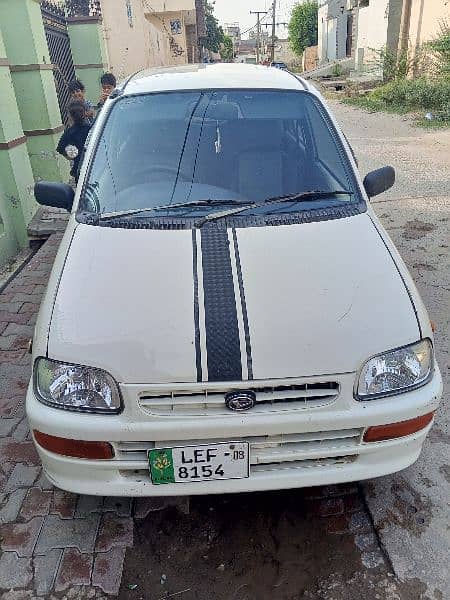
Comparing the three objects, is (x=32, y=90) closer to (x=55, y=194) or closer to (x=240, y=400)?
(x=55, y=194)

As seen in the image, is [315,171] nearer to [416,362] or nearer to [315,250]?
[315,250]

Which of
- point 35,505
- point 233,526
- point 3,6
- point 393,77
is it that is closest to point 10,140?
point 3,6

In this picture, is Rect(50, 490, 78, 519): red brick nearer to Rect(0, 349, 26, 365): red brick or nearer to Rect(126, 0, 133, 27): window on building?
Rect(0, 349, 26, 365): red brick

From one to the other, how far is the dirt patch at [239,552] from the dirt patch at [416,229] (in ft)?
12.3

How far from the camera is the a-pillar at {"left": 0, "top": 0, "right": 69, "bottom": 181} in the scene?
568 centimetres

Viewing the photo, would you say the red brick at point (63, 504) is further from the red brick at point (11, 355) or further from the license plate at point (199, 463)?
the red brick at point (11, 355)

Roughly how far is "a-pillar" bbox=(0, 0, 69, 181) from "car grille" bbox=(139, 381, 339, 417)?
18.1ft

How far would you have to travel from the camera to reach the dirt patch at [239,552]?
81.3 inches

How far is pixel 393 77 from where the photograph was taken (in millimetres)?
17875

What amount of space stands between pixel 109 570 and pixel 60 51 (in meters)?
8.37

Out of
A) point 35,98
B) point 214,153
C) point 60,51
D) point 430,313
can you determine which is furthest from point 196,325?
point 60,51

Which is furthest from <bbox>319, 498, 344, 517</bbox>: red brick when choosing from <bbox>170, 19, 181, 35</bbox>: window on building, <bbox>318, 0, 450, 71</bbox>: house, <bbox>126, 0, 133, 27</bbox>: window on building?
<bbox>170, 19, 181, 35</bbox>: window on building

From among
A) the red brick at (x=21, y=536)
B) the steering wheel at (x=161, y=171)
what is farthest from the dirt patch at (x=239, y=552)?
the steering wheel at (x=161, y=171)

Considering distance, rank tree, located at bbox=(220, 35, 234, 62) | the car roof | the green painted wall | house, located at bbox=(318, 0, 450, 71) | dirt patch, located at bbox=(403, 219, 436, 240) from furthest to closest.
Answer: tree, located at bbox=(220, 35, 234, 62) → house, located at bbox=(318, 0, 450, 71) → the green painted wall → dirt patch, located at bbox=(403, 219, 436, 240) → the car roof
